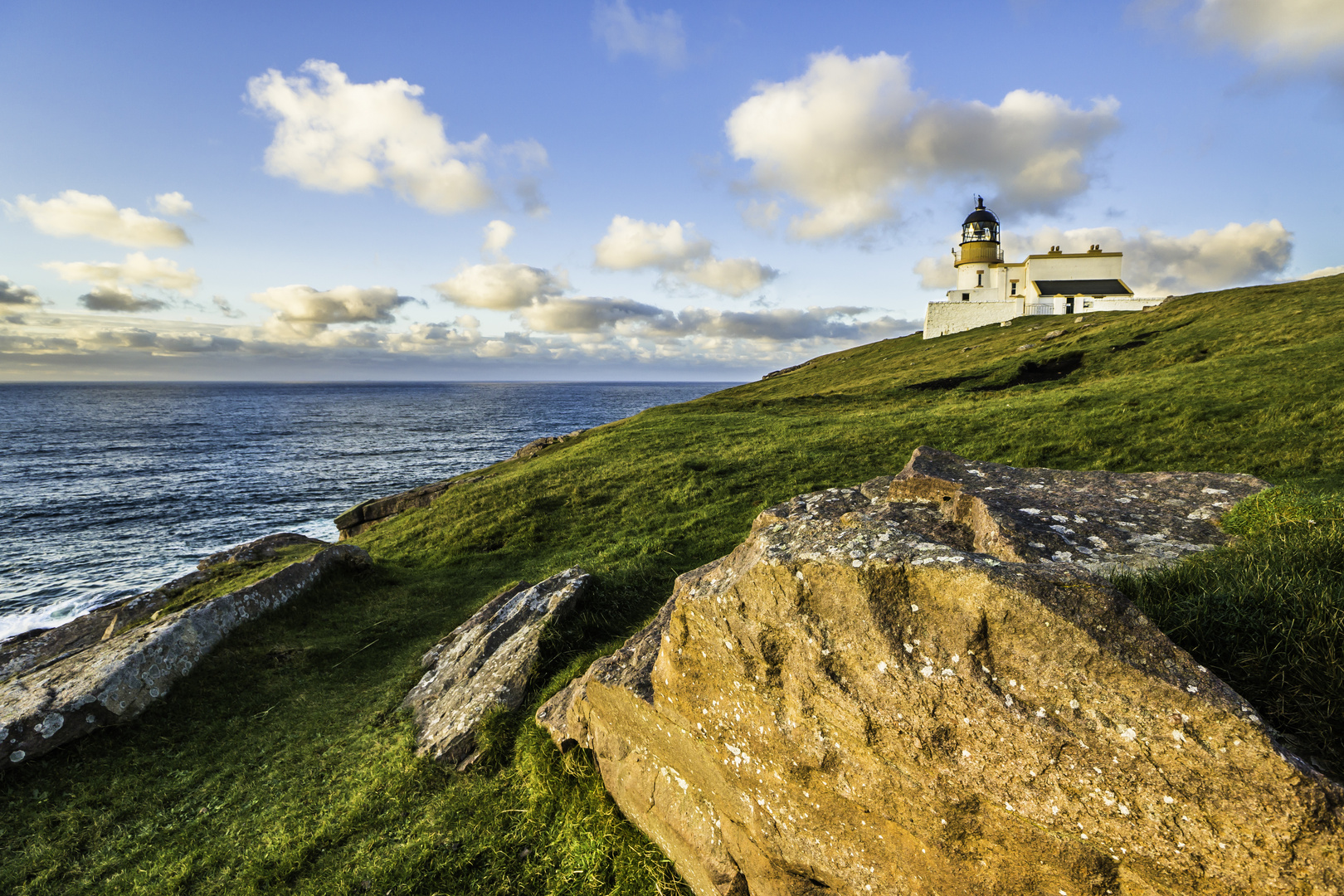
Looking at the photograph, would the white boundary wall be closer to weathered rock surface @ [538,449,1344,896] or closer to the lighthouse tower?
the lighthouse tower

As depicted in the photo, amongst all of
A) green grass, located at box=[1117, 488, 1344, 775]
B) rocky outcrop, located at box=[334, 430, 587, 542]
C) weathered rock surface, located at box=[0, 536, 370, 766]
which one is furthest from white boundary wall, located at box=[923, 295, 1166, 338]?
weathered rock surface, located at box=[0, 536, 370, 766]

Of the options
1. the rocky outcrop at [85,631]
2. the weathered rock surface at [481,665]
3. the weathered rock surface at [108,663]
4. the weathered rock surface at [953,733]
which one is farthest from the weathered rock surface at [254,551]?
the weathered rock surface at [953,733]

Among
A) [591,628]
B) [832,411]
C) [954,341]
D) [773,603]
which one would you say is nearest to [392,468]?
[832,411]

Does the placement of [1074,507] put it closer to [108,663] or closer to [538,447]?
[108,663]

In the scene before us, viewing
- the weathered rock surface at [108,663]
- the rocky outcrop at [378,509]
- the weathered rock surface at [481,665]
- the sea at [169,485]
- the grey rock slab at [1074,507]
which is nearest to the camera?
the grey rock slab at [1074,507]

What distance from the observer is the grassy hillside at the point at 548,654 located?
5109mm

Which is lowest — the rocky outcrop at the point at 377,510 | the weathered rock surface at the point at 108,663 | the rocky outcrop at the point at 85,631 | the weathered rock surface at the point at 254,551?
the rocky outcrop at the point at 377,510

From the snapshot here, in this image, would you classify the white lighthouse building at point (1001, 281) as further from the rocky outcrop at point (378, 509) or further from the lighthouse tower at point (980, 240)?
the rocky outcrop at point (378, 509)

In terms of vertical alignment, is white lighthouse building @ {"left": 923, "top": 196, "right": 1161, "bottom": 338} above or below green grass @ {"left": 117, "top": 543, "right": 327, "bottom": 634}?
above

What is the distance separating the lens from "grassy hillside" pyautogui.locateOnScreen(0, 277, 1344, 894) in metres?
5.11

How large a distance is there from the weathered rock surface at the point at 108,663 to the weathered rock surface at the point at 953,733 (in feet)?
32.0

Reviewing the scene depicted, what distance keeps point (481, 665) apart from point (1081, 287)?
109125mm

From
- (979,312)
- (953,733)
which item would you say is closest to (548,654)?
(953,733)

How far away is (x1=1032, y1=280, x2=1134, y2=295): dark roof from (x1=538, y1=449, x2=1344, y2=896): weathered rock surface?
102554mm
